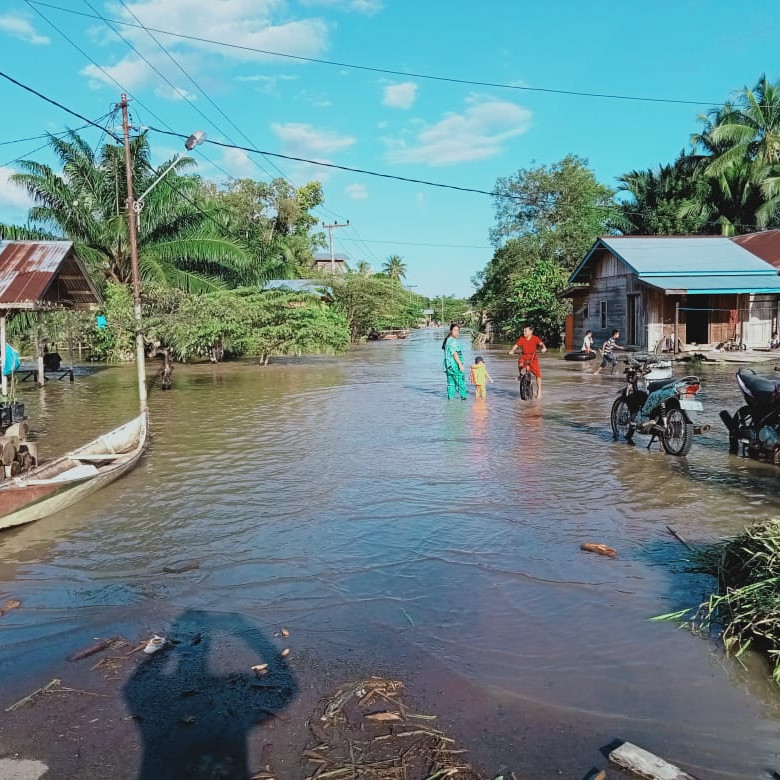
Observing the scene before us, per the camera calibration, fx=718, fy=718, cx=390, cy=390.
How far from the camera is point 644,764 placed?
2977 mm

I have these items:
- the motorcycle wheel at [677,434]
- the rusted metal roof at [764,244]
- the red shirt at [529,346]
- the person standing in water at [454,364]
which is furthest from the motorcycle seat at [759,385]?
the rusted metal roof at [764,244]

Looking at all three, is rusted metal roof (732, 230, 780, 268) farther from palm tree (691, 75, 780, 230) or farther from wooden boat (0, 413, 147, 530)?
wooden boat (0, 413, 147, 530)

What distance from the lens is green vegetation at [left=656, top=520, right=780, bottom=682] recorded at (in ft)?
13.0

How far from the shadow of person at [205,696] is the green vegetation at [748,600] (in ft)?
8.19

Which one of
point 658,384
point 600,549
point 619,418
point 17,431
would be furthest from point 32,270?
point 600,549

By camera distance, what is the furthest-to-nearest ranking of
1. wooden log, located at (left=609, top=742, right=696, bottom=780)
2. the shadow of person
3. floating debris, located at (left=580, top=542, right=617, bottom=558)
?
floating debris, located at (left=580, top=542, right=617, bottom=558) < the shadow of person < wooden log, located at (left=609, top=742, right=696, bottom=780)

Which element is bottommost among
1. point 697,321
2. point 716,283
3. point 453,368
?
point 453,368

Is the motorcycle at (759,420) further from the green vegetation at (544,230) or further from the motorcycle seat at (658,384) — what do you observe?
the green vegetation at (544,230)

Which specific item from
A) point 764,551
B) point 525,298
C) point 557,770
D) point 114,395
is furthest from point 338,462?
point 525,298

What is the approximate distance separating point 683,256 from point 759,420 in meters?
21.1

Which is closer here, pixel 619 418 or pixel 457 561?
pixel 457 561

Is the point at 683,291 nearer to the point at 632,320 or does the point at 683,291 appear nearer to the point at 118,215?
the point at 632,320

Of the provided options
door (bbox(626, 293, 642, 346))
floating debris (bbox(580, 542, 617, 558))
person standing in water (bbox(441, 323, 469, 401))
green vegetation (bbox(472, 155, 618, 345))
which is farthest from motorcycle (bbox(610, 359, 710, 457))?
green vegetation (bbox(472, 155, 618, 345))

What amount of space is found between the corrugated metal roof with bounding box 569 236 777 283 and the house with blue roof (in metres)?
0.03
